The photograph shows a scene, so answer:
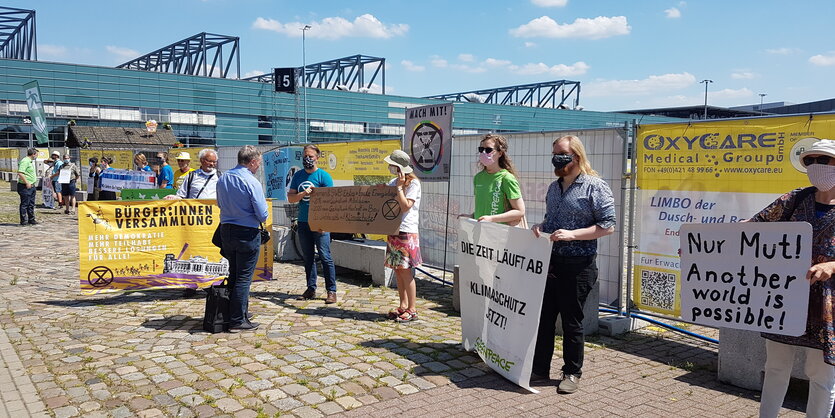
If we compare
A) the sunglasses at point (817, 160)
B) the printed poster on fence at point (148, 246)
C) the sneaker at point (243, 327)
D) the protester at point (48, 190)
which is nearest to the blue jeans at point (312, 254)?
the printed poster on fence at point (148, 246)

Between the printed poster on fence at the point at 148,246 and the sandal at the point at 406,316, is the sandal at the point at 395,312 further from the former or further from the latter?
the printed poster on fence at the point at 148,246

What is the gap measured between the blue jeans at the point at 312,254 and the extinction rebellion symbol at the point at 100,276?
236cm

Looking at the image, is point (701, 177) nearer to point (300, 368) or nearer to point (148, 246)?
point (300, 368)

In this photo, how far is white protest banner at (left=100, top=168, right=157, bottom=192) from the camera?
1421 centimetres

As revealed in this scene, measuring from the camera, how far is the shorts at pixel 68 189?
19.1m

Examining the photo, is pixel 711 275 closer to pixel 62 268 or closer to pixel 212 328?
pixel 212 328

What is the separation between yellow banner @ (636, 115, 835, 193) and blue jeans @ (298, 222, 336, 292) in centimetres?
367

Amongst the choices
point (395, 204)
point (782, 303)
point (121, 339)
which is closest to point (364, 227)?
point (395, 204)

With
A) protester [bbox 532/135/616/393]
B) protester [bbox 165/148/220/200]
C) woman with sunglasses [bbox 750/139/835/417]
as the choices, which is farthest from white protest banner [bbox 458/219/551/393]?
protester [bbox 165/148/220/200]

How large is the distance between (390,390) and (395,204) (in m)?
2.42

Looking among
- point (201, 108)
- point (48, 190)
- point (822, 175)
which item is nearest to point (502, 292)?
point (822, 175)

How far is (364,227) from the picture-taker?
6895mm

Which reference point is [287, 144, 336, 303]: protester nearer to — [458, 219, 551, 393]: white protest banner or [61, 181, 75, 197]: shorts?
[458, 219, 551, 393]: white protest banner

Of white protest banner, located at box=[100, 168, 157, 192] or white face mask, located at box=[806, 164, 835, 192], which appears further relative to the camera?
white protest banner, located at box=[100, 168, 157, 192]
